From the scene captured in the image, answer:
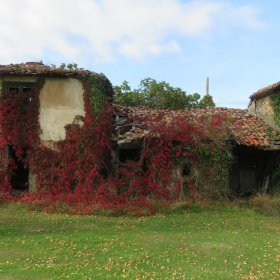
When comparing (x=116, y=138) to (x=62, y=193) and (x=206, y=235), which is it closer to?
(x=62, y=193)

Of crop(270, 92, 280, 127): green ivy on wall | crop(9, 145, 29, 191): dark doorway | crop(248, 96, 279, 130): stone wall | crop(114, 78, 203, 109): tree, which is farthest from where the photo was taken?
crop(114, 78, 203, 109): tree

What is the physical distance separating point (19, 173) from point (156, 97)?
15.4 m

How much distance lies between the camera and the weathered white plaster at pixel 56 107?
18.0 m

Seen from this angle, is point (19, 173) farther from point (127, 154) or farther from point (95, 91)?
point (95, 91)

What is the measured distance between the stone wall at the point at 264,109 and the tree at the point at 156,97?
9884 mm

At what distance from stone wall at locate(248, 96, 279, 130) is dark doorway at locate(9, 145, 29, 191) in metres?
11.9

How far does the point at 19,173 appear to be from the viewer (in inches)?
767

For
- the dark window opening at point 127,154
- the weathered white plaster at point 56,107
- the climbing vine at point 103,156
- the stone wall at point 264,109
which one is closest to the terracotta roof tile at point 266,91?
the stone wall at point 264,109

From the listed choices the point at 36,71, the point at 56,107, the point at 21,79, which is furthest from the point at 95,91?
the point at 21,79

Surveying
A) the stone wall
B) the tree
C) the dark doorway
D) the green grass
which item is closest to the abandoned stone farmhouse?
the dark doorway

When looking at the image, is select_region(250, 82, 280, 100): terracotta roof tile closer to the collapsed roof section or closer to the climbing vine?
the collapsed roof section

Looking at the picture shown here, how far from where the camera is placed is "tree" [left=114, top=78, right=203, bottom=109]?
3198cm

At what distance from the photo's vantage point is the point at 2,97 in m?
17.9

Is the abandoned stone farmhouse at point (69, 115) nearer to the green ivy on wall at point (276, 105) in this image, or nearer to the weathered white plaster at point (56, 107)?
the weathered white plaster at point (56, 107)
